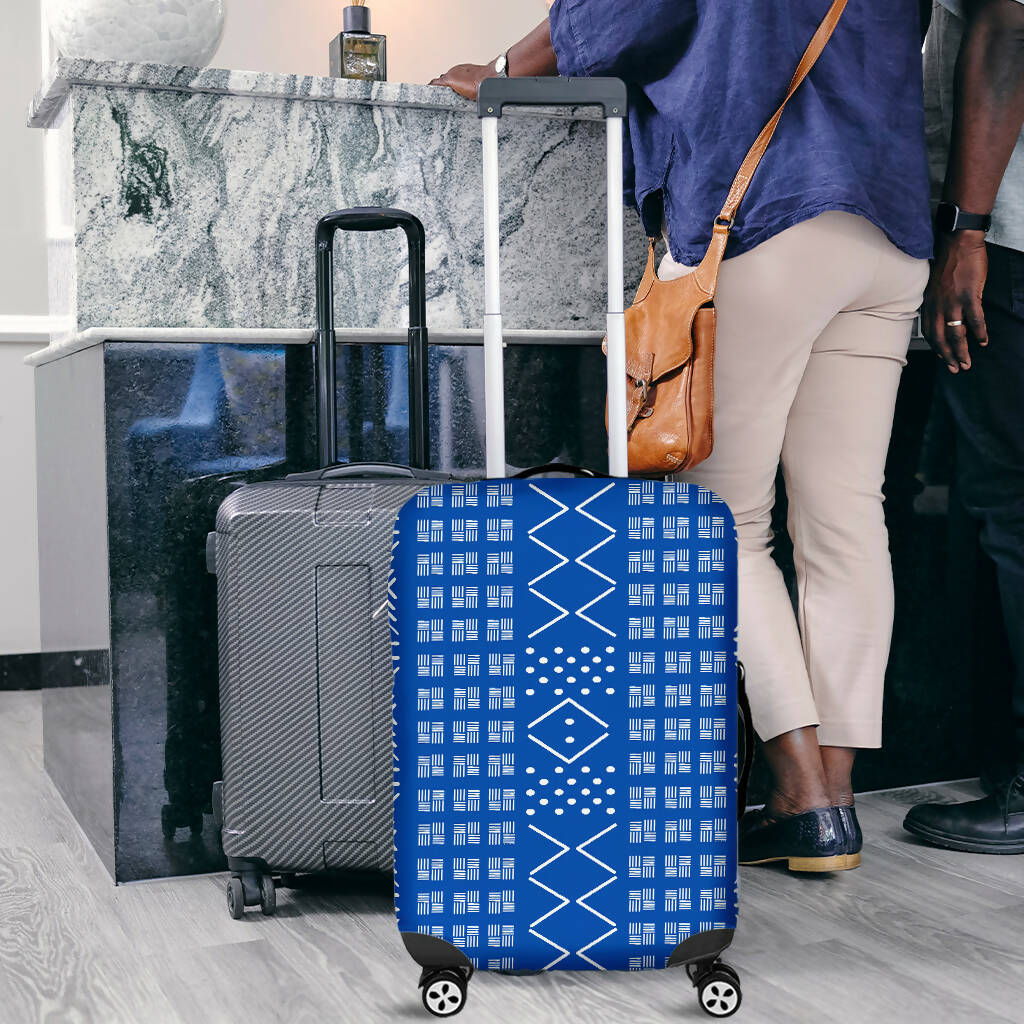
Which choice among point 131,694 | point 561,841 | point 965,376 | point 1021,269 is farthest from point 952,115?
point 131,694

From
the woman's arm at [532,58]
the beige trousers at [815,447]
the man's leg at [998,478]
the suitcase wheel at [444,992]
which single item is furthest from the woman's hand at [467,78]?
the suitcase wheel at [444,992]

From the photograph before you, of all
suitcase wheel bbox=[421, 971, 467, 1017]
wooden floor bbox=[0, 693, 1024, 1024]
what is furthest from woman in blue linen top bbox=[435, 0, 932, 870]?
suitcase wheel bbox=[421, 971, 467, 1017]

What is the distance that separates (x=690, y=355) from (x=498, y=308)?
0.28 meters

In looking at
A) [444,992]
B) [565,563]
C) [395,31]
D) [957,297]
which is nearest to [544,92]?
[565,563]

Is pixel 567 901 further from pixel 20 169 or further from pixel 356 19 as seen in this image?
pixel 20 169

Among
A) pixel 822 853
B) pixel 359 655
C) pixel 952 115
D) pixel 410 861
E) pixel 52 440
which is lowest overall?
pixel 822 853

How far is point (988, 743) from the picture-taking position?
1970 mm

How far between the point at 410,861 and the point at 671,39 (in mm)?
951

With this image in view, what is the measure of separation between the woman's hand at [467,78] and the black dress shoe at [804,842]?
0.98m

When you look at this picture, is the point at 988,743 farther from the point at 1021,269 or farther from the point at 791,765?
the point at 1021,269

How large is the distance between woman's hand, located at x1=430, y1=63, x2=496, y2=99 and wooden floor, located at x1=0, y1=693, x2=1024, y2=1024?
0.99 meters

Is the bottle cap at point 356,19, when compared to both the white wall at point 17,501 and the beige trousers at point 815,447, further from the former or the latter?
the white wall at point 17,501

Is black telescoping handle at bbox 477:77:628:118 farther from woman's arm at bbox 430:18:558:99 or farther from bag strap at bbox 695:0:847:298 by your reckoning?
woman's arm at bbox 430:18:558:99

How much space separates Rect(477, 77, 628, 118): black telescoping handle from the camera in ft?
3.94
